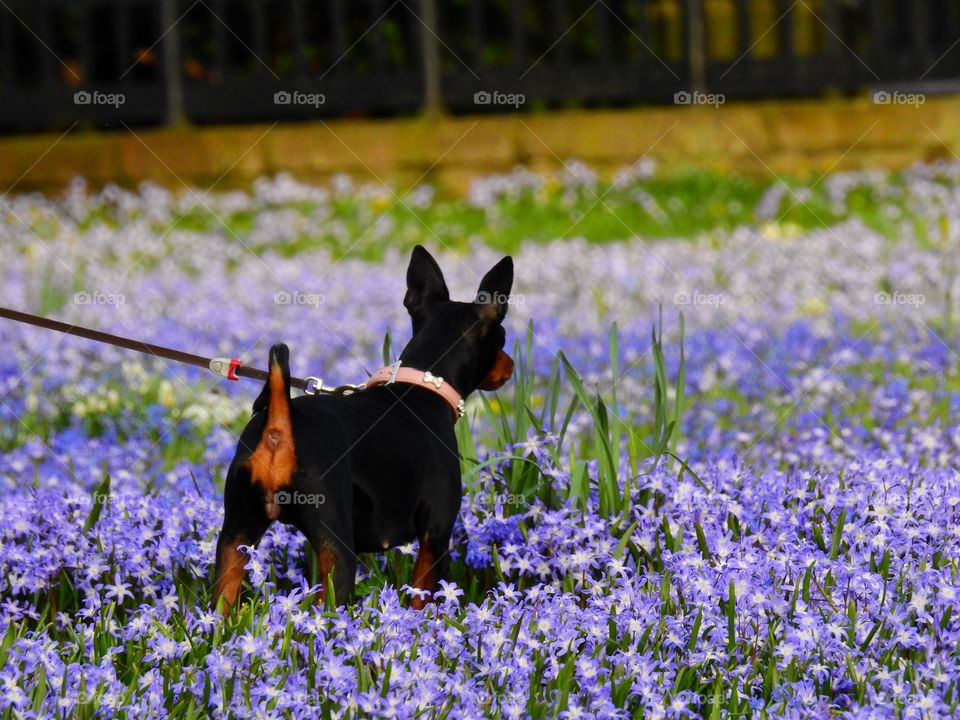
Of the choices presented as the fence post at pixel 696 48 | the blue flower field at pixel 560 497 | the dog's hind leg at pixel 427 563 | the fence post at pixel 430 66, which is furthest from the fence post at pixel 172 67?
the dog's hind leg at pixel 427 563

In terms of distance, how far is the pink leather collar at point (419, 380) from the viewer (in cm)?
292

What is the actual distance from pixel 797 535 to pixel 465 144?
8.27 m

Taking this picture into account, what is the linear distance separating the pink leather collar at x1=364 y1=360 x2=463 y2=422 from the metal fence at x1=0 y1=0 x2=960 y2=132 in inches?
329

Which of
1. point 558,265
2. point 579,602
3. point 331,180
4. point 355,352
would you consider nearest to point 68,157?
point 331,180

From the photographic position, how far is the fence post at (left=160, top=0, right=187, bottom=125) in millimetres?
11281

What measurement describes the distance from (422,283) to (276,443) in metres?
0.63

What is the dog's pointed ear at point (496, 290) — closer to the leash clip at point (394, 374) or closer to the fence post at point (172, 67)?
the leash clip at point (394, 374)

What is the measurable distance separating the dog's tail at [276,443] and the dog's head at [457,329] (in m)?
0.47

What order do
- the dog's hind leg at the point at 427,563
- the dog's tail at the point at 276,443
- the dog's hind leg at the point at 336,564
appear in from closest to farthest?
the dog's tail at the point at 276,443
the dog's hind leg at the point at 336,564
the dog's hind leg at the point at 427,563

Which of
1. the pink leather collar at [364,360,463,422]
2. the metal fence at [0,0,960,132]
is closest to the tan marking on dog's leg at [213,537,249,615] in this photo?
the pink leather collar at [364,360,463,422]

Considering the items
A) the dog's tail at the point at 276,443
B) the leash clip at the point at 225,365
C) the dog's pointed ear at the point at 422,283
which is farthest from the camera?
the leash clip at the point at 225,365

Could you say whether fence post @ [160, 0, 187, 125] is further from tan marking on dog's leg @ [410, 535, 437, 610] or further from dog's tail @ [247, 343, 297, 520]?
dog's tail @ [247, 343, 297, 520]

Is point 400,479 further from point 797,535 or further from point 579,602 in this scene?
point 797,535

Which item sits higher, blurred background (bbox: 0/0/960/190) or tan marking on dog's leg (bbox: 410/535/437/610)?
blurred background (bbox: 0/0/960/190)
